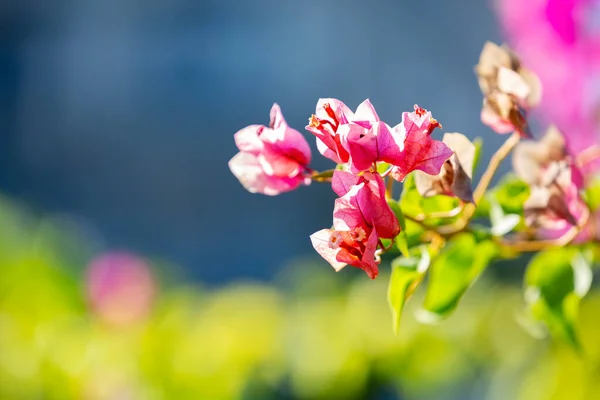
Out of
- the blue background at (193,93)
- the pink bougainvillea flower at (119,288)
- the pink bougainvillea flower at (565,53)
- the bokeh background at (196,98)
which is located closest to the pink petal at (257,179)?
the pink bougainvillea flower at (565,53)

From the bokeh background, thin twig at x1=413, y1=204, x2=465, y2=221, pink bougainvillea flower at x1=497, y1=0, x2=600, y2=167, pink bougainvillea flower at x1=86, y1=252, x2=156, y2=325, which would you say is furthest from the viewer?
the bokeh background

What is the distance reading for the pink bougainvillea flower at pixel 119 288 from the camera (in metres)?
1.53

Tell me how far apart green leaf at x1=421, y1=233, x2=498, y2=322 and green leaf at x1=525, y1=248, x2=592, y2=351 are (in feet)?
0.16

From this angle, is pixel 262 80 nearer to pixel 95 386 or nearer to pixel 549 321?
pixel 95 386

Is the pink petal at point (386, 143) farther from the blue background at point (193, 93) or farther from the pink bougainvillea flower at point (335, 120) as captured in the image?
the blue background at point (193, 93)

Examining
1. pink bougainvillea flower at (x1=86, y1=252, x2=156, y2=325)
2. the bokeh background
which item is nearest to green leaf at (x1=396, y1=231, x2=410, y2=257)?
pink bougainvillea flower at (x1=86, y1=252, x2=156, y2=325)

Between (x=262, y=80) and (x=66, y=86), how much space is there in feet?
3.73

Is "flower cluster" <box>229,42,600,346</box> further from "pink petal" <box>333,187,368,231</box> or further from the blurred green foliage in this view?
the blurred green foliage

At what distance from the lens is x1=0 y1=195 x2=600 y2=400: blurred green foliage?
123cm

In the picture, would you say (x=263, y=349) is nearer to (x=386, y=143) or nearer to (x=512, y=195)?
(x=512, y=195)

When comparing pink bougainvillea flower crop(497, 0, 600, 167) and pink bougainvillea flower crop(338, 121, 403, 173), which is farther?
pink bougainvillea flower crop(497, 0, 600, 167)

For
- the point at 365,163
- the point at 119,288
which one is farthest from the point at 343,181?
the point at 119,288

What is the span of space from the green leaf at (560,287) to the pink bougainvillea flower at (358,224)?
0.67 feet

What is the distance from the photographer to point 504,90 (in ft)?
1.57
